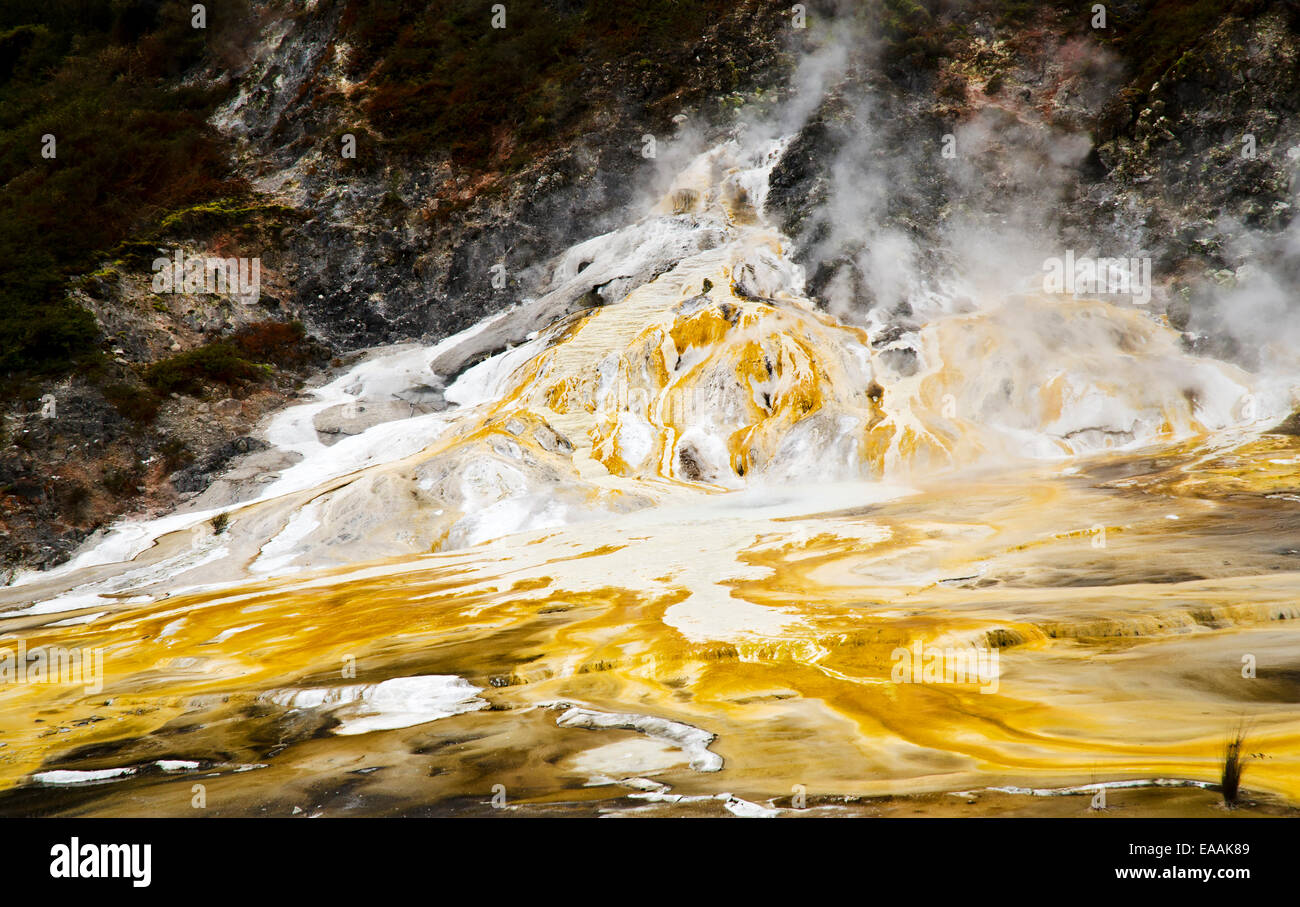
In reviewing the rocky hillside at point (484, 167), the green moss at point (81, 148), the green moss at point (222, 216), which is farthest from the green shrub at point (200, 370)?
the green moss at point (222, 216)

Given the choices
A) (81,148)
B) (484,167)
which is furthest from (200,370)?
(81,148)

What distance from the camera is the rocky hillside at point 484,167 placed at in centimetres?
2741

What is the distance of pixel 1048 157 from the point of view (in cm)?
3375

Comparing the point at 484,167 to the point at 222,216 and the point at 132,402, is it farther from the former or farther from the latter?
the point at 132,402

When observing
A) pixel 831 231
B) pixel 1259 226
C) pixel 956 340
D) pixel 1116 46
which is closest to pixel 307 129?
pixel 831 231

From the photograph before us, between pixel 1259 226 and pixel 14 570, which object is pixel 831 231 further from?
pixel 14 570

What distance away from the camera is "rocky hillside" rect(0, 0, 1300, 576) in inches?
1079

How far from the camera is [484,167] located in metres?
39.1

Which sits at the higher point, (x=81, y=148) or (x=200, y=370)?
Answer: (x=81, y=148)

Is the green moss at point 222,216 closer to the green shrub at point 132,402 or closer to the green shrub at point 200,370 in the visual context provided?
the green shrub at point 200,370

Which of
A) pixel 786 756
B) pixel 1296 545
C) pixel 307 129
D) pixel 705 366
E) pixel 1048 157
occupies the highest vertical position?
pixel 307 129

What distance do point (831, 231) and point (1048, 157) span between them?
972 centimetres

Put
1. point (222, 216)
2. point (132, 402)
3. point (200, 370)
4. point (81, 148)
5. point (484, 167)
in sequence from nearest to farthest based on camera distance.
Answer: point (132, 402), point (200, 370), point (222, 216), point (81, 148), point (484, 167)

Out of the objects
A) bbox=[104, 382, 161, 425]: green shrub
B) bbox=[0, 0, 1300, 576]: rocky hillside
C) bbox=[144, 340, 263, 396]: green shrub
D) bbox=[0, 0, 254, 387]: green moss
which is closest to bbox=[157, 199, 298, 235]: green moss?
bbox=[0, 0, 1300, 576]: rocky hillside
